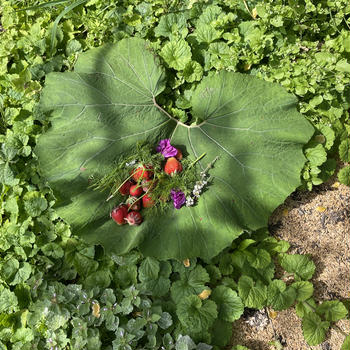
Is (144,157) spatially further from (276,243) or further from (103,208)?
(276,243)

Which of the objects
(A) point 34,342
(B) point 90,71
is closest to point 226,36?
(B) point 90,71

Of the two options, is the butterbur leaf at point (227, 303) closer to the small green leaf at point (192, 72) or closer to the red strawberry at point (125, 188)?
the red strawberry at point (125, 188)

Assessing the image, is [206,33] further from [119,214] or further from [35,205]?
[35,205]

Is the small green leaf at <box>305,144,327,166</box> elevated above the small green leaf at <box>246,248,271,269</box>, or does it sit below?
above

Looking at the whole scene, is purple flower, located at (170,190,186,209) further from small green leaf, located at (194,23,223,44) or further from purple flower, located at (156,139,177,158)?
small green leaf, located at (194,23,223,44)

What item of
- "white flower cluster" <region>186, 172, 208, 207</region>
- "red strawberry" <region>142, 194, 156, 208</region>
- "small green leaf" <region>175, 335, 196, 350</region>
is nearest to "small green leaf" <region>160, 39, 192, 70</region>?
"white flower cluster" <region>186, 172, 208, 207</region>

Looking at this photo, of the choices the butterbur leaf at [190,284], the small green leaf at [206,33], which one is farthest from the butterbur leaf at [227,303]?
the small green leaf at [206,33]

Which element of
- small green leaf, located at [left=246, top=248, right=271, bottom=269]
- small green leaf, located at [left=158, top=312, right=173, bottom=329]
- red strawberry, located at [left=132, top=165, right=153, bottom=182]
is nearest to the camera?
small green leaf, located at [left=158, top=312, right=173, bottom=329]
